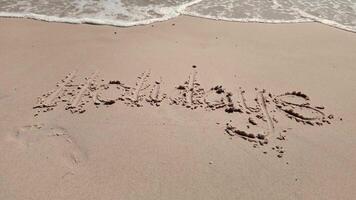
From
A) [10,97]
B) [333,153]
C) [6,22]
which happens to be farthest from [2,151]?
[6,22]

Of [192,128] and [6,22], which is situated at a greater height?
[6,22]

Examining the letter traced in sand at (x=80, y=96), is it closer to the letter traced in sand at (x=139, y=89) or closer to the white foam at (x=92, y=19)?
the letter traced in sand at (x=139, y=89)

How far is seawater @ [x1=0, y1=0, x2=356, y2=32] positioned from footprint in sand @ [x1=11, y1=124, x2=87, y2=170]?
2.86 m

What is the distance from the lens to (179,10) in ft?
21.9

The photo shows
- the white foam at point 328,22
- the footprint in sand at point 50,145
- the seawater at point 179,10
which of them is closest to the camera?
the footprint in sand at point 50,145

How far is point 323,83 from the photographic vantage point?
454 centimetres

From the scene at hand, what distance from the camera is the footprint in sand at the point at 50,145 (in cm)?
327

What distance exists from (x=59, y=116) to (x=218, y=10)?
12.9ft

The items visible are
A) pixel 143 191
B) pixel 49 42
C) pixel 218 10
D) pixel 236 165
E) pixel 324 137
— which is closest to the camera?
pixel 143 191

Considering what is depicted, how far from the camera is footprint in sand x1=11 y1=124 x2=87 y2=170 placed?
3.27 meters

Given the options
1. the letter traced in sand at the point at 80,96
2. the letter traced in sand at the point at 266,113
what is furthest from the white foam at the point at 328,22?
the letter traced in sand at the point at 80,96

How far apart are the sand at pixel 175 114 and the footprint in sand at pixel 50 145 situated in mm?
10

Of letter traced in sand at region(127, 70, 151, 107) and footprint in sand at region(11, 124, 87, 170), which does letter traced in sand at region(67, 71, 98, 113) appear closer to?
footprint in sand at region(11, 124, 87, 170)

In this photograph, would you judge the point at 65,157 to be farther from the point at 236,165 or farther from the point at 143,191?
the point at 236,165
